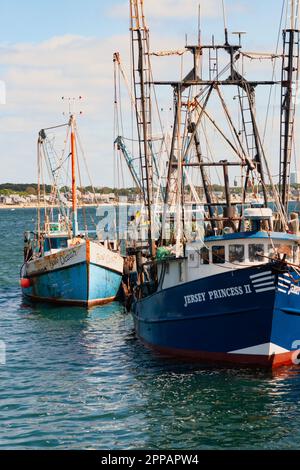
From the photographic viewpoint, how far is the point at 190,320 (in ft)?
89.5

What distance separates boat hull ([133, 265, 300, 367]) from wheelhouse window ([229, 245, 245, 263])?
117cm

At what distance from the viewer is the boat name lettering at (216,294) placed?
25656mm

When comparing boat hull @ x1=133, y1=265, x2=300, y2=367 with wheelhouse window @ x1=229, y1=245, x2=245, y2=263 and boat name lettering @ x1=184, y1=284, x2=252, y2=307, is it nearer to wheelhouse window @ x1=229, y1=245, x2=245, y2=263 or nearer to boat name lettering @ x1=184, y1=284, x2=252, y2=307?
boat name lettering @ x1=184, y1=284, x2=252, y2=307

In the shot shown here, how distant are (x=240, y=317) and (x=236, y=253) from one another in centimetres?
230

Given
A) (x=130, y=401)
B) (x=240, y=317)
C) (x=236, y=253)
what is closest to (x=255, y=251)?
(x=236, y=253)

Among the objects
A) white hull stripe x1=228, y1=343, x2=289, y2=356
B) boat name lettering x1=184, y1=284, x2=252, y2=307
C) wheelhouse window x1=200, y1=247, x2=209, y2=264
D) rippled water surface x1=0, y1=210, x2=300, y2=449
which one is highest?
wheelhouse window x1=200, y1=247, x2=209, y2=264

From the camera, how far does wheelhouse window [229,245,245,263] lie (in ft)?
88.1

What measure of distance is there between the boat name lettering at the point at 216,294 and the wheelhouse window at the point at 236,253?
4.47 ft

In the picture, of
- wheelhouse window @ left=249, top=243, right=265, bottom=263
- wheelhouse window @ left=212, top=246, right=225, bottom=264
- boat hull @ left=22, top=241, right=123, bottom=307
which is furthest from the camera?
boat hull @ left=22, top=241, right=123, bottom=307

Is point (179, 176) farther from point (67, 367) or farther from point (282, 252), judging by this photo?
point (67, 367)

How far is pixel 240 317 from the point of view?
2586 cm

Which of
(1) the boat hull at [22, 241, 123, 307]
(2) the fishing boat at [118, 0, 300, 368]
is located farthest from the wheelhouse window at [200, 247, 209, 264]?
(1) the boat hull at [22, 241, 123, 307]

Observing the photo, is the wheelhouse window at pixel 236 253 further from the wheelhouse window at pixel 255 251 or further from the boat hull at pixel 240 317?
the boat hull at pixel 240 317

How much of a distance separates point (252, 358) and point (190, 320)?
2517 millimetres
